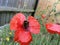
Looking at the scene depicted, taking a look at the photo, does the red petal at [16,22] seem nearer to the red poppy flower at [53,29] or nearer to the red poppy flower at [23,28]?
the red poppy flower at [23,28]

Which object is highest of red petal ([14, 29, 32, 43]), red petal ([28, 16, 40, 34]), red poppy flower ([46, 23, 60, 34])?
red petal ([28, 16, 40, 34])

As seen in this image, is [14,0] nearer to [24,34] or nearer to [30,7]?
[30,7]

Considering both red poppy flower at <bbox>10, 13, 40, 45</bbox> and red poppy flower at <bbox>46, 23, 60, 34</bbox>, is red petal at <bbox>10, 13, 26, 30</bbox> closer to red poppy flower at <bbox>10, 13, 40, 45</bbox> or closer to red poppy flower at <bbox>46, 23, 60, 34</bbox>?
red poppy flower at <bbox>10, 13, 40, 45</bbox>

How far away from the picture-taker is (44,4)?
5.72 metres

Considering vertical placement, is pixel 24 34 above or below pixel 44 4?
above

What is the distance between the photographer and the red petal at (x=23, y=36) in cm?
93

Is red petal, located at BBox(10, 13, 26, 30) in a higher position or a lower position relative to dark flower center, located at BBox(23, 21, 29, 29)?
higher

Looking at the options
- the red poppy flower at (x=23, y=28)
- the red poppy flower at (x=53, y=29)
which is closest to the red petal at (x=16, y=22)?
the red poppy flower at (x=23, y=28)

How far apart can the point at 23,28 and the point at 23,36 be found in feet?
0.19

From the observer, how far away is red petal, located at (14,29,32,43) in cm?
93

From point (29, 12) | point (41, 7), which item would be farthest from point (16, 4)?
point (41, 7)

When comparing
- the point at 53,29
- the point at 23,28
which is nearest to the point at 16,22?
the point at 23,28

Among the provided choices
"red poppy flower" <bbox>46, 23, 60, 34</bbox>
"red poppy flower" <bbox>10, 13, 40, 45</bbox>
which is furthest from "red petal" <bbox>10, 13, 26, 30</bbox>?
"red poppy flower" <bbox>46, 23, 60, 34</bbox>

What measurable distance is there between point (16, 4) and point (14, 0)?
0.44 feet
